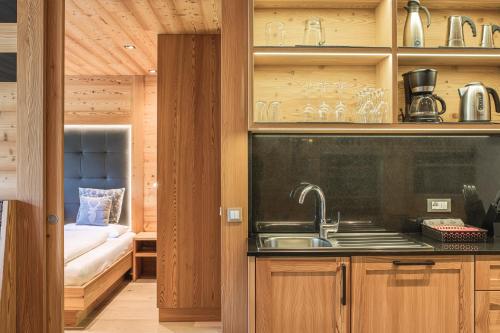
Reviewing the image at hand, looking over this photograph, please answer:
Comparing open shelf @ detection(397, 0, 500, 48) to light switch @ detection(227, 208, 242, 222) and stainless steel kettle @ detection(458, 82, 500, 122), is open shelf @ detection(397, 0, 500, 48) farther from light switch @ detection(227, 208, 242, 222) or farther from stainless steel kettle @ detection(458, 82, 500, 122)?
light switch @ detection(227, 208, 242, 222)

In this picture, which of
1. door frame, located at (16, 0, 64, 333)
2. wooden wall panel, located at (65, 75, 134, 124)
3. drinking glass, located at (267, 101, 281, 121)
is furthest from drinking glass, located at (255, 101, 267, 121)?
wooden wall panel, located at (65, 75, 134, 124)

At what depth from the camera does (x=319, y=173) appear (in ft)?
8.74

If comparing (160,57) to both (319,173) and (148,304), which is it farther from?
(148,304)

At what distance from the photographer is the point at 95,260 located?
3670 mm

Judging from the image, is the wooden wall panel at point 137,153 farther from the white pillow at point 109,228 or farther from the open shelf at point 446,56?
the open shelf at point 446,56

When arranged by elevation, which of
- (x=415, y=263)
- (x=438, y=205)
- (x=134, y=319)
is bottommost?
(x=134, y=319)

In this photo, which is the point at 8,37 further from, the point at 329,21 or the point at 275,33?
the point at 329,21

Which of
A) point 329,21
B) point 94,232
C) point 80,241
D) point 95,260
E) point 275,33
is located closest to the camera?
point 275,33

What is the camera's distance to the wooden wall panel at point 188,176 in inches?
136

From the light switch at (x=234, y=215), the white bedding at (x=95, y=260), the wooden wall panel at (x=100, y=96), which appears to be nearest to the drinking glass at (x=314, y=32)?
the light switch at (x=234, y=215)

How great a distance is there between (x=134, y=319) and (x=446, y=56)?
3.21 metres

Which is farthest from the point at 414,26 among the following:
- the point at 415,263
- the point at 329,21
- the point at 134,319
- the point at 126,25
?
the point at 134,319

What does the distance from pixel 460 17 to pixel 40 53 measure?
254 centimetres

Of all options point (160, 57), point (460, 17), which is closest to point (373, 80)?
point (460, 17)
